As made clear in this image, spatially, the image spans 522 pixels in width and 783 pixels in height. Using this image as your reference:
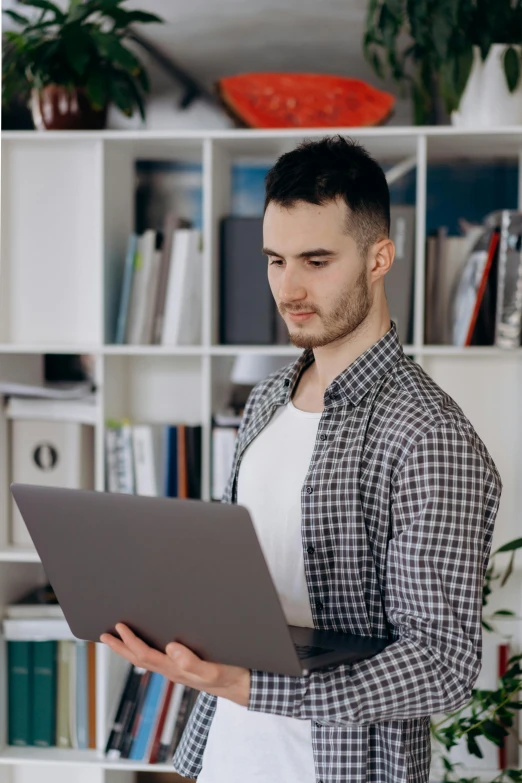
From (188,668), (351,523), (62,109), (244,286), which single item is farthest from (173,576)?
(62,109)

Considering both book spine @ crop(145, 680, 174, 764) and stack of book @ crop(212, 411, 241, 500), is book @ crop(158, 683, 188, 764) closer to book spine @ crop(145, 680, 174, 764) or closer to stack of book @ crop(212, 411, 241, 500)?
book spine @ crop(145, 680, 174, 764)

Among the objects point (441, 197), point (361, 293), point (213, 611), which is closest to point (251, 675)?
point (213, 611)

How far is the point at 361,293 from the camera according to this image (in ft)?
4.13

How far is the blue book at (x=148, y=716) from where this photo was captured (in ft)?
7.08

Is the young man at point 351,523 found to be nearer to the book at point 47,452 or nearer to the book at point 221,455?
the book at point 221,455

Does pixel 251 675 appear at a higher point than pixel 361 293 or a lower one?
lower

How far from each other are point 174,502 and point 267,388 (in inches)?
23.6

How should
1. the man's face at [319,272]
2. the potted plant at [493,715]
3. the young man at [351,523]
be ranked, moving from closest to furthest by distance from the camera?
1. the young man at [351,523]
2. the man's face at [319,272]
3. the potted plant at [493,715]

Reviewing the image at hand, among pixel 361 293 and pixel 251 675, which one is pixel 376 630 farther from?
pixel 361 293

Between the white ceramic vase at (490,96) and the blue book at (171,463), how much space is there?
3.33ft

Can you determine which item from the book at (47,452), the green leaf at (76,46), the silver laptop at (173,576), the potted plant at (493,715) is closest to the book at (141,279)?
the book at (47,452)

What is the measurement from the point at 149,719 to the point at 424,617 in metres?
1.30

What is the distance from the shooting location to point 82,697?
223 centimetres

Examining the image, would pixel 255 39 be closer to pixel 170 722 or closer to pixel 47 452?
pixel 47 452
